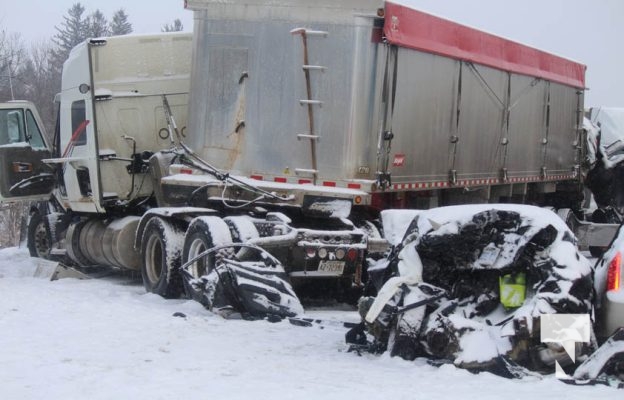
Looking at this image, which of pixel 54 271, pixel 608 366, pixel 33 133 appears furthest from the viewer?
pixel 33 133

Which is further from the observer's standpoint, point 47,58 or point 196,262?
point 47,58

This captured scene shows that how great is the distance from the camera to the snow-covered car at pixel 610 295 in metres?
6.32

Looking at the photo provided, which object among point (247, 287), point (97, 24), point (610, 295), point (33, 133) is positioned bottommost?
point (247, 287)

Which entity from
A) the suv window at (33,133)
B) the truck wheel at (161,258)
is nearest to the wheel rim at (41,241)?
the suv window at (33,133)

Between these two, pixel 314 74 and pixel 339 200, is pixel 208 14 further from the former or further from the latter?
pixel 339 200

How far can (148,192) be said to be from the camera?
543 inches

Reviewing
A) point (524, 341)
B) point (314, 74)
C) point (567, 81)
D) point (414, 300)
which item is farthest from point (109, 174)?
point (567, 81)

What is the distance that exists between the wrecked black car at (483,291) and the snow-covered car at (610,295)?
8 centimetres

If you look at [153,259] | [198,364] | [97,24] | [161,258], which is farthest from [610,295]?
[97,24]

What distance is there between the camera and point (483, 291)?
7.01 metres

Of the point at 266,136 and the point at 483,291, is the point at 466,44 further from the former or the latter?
the point at 483,291

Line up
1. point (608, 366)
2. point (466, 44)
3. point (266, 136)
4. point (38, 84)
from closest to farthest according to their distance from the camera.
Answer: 1. point (608, 366)
2. point (266, 136)
3. point (466, 44)
4. point (38, 84)

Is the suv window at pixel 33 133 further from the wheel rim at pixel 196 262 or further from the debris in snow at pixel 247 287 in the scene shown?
the debris in snow at pixel 247 287

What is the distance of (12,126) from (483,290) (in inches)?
398
